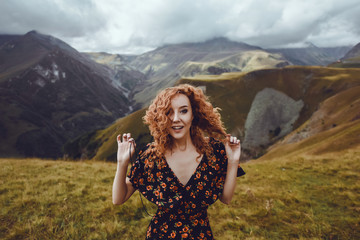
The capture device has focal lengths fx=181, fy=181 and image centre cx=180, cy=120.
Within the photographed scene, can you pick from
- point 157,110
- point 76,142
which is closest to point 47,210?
point 157,110

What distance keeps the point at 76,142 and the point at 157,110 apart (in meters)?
176

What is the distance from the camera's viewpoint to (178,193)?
305cm

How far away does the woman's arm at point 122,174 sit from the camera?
9.97 ft

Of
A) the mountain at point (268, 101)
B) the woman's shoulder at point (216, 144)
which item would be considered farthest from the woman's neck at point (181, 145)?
the mountain at point (268, 101)

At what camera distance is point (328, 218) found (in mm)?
6148

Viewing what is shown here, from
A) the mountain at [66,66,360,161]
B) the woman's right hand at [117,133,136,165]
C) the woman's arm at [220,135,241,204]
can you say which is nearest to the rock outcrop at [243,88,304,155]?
the mountain at [66,66,360,161]

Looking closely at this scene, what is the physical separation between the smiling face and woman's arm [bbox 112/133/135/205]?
80 cm

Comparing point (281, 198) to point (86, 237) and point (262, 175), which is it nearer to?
point (262, 175)

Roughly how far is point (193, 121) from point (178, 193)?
1.43 meters

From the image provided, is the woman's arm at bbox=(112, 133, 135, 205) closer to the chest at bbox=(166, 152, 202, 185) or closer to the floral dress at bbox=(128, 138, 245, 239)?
the floral dress at bbox=(128, 138, 245, 239)

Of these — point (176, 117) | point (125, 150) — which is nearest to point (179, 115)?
point (176, 117)

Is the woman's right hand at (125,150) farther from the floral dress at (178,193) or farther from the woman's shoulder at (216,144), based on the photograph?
the woman's shoulder at (216,144)

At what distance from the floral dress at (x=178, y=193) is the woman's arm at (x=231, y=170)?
0.39 ft

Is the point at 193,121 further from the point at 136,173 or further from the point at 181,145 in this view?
the point at 136,173
